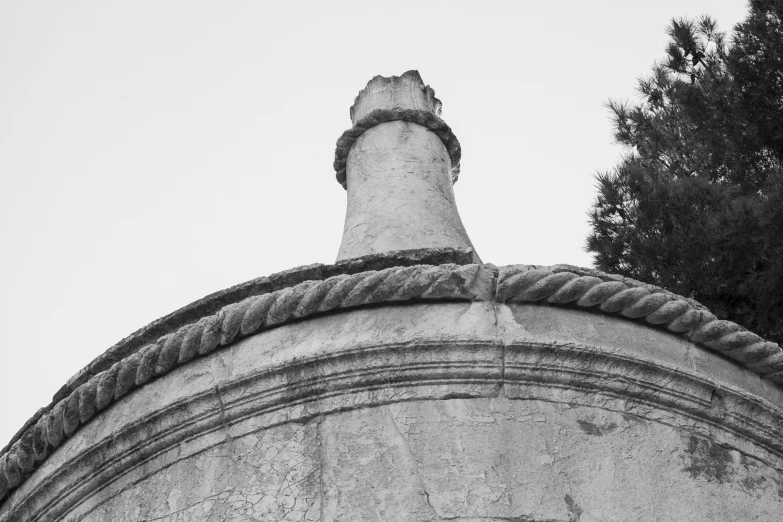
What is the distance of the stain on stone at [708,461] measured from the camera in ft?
11.1

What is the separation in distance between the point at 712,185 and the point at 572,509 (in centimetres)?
411

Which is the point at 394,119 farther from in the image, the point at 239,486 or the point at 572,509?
the point at 572,509

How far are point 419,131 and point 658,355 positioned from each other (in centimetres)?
228

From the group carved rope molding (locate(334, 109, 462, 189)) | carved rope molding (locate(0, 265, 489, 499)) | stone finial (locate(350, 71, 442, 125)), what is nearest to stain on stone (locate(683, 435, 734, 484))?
carved rope molding (locate(0, 265, 489, 499))

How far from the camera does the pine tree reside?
20.4 feet

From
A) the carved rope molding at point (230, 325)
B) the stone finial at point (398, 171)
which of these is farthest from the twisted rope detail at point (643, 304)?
the stone finial at point (398, 171)

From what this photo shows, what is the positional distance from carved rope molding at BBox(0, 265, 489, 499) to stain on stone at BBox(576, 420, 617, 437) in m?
0.56

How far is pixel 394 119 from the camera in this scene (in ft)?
18.7

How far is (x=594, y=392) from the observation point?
11.5ft

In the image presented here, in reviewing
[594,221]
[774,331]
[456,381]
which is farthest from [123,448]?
[594,221]

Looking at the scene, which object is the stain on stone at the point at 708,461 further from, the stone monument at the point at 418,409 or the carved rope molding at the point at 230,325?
the carved rope molding at the point at 230,325

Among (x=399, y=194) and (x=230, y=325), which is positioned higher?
(x=399, y=194)

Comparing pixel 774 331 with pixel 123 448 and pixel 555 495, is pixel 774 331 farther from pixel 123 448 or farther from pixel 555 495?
pixel 123 448

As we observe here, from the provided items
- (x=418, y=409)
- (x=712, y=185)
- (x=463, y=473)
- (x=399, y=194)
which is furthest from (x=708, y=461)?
(x=712, y=185)
